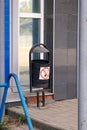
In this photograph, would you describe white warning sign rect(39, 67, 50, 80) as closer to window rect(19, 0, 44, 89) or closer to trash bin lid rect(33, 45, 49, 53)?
trash bin lid rect(33, 45, 49, 53)

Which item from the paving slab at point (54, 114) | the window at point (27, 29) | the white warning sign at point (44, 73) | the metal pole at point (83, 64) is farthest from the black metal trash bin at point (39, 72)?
the metal pole at point (83, 64)

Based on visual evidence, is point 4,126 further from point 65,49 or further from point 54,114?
point 65,49

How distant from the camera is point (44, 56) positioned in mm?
9016

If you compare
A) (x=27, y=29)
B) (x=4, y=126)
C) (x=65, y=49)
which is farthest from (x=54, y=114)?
(x=27, y=29)

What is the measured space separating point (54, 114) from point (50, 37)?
202cm

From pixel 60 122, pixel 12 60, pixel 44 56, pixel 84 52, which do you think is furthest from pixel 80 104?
pixel 44 56

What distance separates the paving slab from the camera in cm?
677

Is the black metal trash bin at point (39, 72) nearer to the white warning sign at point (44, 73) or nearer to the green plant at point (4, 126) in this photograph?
the white warning sign at point (44, 73)

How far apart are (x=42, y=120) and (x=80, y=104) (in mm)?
2224

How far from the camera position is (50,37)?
8.88 m

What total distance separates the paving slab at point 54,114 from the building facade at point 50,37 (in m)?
0.46

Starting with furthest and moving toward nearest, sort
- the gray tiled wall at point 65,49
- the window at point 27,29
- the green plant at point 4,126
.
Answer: the gray tiled wall at point 65,49 → the window at point 27,29 → the green plant at point 4,126

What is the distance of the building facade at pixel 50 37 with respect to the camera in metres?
8.34

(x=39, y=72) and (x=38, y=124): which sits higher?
(x=39, y=72)
